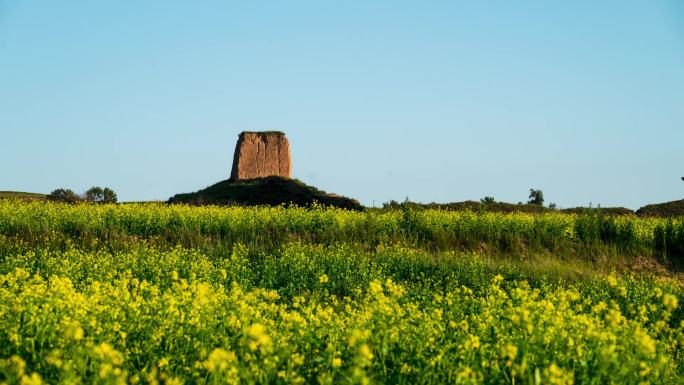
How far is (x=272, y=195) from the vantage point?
31953mm

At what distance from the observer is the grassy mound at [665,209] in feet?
120

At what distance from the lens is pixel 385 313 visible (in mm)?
6500

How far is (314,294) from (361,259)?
2.97m

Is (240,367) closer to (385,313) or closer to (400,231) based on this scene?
(385,313)

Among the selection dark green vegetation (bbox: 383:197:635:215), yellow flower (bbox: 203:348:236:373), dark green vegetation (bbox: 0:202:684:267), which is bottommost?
yellow flower (bbox: 203:348:236:373)

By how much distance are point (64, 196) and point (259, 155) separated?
38.7ft

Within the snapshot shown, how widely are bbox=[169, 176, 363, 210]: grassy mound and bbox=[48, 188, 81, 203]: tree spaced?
4907mm

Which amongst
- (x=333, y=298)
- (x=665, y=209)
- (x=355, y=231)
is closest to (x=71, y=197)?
(x=355, y=231)

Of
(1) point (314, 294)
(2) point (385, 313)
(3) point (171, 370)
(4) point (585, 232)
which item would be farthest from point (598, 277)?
(3) point (171, 370)

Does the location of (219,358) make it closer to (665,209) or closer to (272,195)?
(272,195)

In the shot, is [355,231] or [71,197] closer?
[355,231]

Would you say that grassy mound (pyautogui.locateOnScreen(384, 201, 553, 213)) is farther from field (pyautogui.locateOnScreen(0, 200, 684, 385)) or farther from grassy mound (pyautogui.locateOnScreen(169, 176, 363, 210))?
field (pyautogui.locateOnScreen(0, 200, 684, 385))

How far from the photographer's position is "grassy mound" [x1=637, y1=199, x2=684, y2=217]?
36625mm

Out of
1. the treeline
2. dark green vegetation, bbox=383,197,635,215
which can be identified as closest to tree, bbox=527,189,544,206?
dark green vegetation, bbox=383,197,635,215
